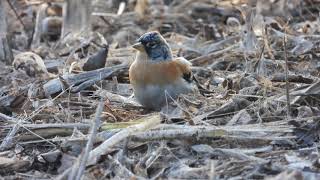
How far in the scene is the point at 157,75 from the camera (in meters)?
5.39

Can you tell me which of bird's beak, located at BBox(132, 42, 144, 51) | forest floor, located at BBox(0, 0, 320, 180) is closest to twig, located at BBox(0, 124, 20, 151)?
forest floor, located at BBox(0, 0, 320, 180)

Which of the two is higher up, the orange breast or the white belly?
the orange breast

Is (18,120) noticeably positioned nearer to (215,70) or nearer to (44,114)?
(44,114)

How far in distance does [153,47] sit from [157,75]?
12.2 inches

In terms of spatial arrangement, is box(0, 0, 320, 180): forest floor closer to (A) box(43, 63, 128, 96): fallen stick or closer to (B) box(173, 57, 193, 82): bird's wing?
(A) box(43, 63, 128, 96): fallen stick

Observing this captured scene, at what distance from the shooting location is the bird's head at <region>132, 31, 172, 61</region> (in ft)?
18.3

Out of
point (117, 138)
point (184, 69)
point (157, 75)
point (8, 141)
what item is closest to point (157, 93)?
point (157, 75)

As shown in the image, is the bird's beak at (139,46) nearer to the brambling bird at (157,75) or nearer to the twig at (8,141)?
the brambling bird at (157,75)

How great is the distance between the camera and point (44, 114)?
5.08 m

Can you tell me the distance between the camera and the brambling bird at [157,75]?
17.5 ft

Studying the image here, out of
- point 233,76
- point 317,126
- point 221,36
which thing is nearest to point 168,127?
point 317,126

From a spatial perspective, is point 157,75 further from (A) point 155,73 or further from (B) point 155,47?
(B) point 155,47

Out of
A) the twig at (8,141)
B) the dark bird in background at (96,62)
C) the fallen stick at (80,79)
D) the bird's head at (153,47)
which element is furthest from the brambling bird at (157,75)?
the twig at (8,141)

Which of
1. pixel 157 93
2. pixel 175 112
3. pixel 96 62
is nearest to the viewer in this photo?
pixel 175 112
